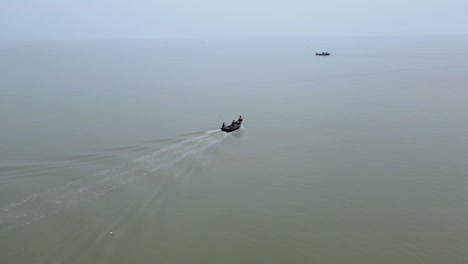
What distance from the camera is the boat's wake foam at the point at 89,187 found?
17453 mm

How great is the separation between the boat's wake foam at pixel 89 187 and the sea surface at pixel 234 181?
0.28 ft

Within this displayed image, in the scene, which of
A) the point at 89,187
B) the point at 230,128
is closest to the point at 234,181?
the point at 89,187

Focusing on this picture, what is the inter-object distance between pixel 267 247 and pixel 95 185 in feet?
34.3

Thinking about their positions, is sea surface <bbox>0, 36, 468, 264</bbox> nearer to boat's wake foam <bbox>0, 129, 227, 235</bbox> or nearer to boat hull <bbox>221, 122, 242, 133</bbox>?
boat's wake foam <bbox>0, 129, 227, 235</bbox>

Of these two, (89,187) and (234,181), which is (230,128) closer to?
(234,181)

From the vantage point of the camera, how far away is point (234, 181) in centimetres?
2222

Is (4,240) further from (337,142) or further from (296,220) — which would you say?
(337,142)

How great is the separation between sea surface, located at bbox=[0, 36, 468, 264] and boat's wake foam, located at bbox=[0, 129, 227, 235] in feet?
0.28

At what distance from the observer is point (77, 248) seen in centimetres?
1512

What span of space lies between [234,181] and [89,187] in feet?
27.3

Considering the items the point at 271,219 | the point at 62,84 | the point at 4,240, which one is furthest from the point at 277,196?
the point at 62,84

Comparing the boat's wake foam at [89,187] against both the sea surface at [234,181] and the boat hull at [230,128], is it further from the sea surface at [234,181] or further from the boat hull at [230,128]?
the boat hull at [230,128]

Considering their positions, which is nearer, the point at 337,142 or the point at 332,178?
the point at 332,178

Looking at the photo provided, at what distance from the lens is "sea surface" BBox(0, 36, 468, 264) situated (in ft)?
52.0
